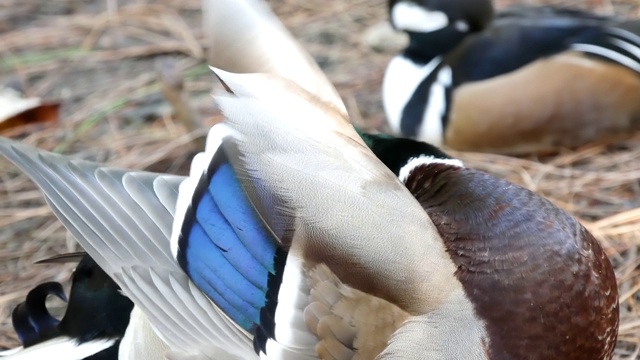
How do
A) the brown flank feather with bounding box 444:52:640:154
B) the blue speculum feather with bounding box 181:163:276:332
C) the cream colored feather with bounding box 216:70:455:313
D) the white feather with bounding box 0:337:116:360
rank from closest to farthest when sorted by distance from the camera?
the cream colored feather with bounding box 216:70:455:313, the blue speculum feather with bounding box 181:163:276:332, the white feather with bounding box 0:337:116:360, the brown flank feather with bounding box 444:52:640:154

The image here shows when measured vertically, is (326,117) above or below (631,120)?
above

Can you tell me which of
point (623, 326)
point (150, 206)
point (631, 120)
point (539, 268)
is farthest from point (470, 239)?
point (631, 120)

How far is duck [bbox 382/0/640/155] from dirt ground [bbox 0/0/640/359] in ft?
0.27

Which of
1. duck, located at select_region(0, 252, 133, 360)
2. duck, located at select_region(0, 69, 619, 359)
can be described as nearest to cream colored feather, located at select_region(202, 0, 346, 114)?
duck, located at select_region(0, 69, 619, 359)

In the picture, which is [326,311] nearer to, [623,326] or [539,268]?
[539,268]

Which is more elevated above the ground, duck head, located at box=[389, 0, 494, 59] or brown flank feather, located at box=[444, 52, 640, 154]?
duck head, located at box=[389, 0, 494, 59]

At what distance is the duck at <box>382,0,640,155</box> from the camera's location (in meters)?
2.78

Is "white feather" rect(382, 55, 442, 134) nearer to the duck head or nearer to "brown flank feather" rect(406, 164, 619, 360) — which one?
the duck head

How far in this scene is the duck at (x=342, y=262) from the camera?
131cm

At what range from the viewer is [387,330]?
1.31 metres

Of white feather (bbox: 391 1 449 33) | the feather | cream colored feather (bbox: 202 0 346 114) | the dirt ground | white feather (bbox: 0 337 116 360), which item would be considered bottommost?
the dirt ground

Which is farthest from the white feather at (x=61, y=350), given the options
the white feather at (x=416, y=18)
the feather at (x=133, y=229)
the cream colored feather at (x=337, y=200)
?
the white feather at (x=416, y=18)

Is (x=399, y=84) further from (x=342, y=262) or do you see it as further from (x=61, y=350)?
(x=342, y=262)

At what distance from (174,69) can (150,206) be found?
44.3 inches
